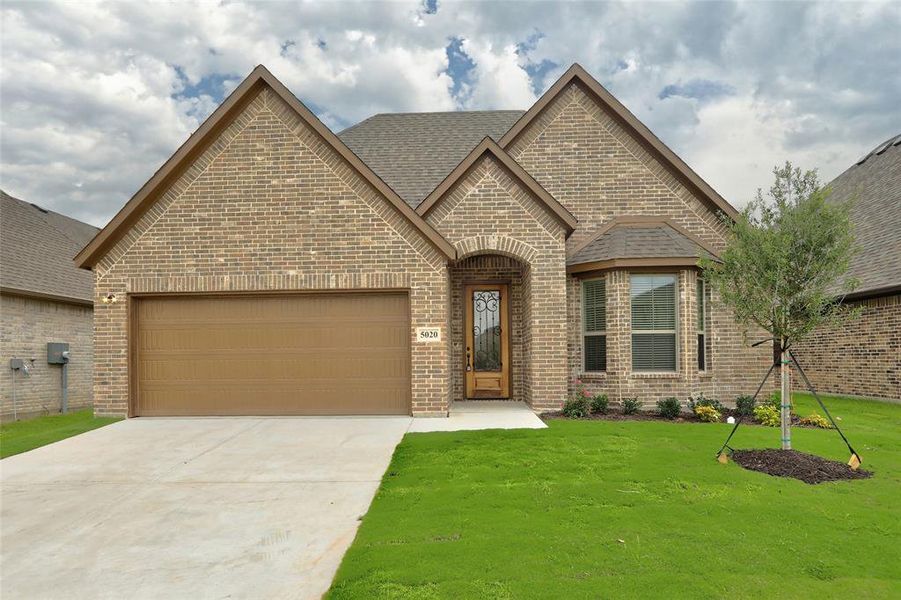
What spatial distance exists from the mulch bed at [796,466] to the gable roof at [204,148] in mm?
5988

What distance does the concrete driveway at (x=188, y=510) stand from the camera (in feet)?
14.3

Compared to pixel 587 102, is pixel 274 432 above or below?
below

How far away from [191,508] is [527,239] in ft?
26.0

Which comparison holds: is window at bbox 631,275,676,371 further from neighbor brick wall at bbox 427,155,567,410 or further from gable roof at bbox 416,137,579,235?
gable roof at bbox 416,137,579,235

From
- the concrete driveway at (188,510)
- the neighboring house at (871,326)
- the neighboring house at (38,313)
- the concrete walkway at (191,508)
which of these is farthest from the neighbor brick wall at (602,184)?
the neighboring house at (38,313)

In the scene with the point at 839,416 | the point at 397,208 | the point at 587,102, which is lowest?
the point at 839,416

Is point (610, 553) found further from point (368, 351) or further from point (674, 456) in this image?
point (368, 351)

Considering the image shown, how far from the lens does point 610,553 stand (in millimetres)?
4562

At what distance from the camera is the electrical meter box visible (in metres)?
15.5

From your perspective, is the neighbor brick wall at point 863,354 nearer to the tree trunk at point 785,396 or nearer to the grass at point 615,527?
the tree trunk at point 785,396

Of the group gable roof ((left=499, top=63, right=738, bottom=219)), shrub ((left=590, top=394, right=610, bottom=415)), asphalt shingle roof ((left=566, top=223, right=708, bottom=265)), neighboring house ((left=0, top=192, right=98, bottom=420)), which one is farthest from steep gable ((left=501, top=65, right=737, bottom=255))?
neighboring house ((left=0, top=192, right=98, bottom=420))

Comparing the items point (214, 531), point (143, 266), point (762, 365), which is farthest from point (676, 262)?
point (143, 266)

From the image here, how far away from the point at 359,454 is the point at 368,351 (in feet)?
11.2

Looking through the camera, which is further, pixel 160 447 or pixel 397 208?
pixel 397 208
